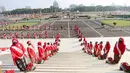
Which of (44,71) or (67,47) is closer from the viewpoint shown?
(44,71)

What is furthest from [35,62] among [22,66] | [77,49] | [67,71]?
[77,49]

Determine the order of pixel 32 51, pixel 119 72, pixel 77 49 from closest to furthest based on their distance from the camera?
pixel 119 72 → pixel 32 51 → pixel 77 49

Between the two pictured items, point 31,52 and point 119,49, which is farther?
point 119,49

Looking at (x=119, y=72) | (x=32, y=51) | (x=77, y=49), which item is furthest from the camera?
(x=77, y=49)

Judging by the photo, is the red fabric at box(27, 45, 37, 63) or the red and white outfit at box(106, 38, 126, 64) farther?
the red and white outfit at box(106, 38, 126, 64)

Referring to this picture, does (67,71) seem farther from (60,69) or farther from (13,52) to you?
(13,52)

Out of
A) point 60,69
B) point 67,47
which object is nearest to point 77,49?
point 67,47

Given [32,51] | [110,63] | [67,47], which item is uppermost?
[32,51]

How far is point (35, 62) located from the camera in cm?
1264

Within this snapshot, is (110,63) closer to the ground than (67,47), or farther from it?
farther from it

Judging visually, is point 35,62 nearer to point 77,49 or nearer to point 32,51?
point 32,51

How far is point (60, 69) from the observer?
10.5m

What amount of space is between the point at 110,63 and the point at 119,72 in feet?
9.81

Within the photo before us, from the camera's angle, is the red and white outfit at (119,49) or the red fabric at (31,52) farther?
the red and white outfit at (119,49)
